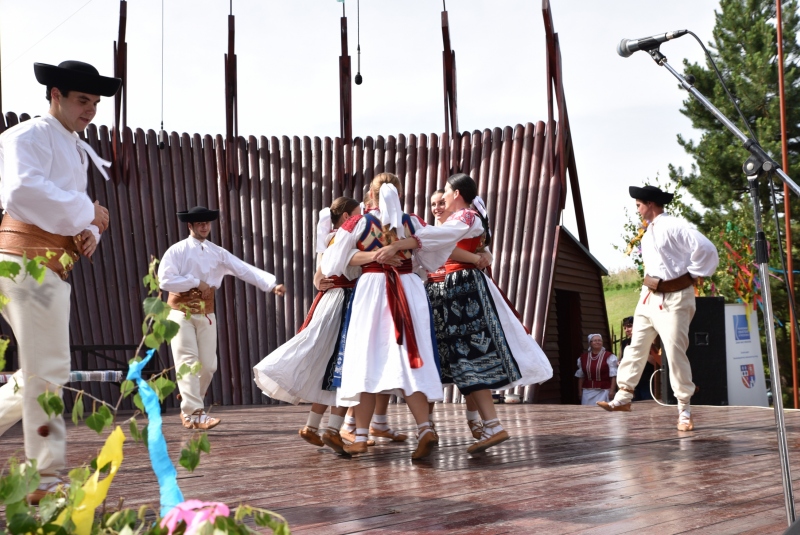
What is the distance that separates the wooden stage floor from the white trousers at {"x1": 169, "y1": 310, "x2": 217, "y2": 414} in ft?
1.02

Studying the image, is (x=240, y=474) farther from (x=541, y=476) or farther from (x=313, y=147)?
(x=313, y=147)

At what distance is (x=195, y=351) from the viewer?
22.1 feet

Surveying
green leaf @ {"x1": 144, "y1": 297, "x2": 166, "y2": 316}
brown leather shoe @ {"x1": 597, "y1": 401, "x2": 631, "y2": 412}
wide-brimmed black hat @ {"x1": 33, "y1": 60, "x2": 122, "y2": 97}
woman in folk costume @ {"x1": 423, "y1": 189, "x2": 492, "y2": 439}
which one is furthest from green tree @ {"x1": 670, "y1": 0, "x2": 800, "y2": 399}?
green leaf @ {"x1": 144, "y1": 297, "x2": 166, "y2": 316}

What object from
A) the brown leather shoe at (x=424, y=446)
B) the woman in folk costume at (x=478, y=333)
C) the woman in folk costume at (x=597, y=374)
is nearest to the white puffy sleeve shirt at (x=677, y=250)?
the woman in folk costume at (x=478, y=333)

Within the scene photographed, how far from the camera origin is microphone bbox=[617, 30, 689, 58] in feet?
12.6

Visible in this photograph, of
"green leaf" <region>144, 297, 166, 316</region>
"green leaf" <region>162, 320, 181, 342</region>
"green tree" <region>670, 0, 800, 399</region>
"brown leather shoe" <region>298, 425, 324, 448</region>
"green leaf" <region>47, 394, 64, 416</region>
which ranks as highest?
"green tree" <region>670, 0, 800, 399</region>

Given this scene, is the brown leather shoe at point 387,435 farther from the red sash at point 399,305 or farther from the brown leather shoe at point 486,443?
the red sash at point 399,305

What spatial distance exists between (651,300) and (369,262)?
8.16ft

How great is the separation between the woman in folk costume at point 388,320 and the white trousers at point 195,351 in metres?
2.24

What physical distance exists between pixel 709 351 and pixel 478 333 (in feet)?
15.9

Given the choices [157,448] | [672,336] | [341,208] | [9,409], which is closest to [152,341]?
[157,448]

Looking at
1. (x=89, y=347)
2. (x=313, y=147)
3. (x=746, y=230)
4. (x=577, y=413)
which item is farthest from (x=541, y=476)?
(x=746, y=230)

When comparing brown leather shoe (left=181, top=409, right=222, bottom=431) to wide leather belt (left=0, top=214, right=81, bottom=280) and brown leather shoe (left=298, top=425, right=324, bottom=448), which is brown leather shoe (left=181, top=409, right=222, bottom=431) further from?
wide leather belt (left=0, top=214, right=81, bottom=280)

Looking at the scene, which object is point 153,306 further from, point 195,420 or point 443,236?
point 195,420
